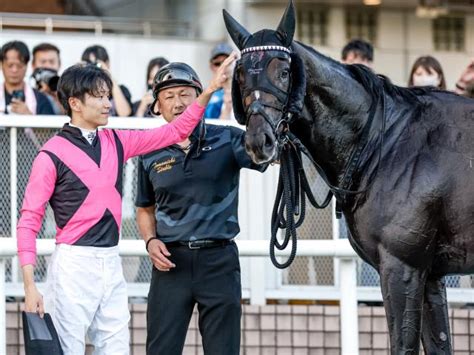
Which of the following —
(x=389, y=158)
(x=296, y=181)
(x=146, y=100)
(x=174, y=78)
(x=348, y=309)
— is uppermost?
(x=146, y=100)

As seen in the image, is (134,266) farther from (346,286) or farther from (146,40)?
(146,40)

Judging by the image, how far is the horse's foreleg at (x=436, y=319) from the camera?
5.52 metres

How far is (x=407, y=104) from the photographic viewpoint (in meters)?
5.54

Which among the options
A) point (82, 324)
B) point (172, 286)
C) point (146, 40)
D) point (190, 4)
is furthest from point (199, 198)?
point (190, 4)

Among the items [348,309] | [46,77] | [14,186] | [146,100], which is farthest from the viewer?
[46,77]

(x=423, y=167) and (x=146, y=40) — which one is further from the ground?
(x=146, y=40)

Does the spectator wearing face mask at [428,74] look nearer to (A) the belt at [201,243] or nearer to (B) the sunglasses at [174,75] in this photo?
(B) the sunglasses at [174,75]

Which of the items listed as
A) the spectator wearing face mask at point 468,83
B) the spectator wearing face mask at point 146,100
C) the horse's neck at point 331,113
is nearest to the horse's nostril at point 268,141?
the horse's neck at point 331,113

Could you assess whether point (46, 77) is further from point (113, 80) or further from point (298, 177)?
point (298, 177)

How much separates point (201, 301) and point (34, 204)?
96cm

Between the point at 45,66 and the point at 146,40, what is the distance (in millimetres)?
3490

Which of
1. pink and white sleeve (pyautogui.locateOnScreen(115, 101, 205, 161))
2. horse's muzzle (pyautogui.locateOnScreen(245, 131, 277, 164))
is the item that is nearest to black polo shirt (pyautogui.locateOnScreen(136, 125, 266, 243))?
pink and white sleeve (pyautogui.locateOnScreen(115, 101, 205, 161))

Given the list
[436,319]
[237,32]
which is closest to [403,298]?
[436,319]

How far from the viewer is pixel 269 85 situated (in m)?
5.08
